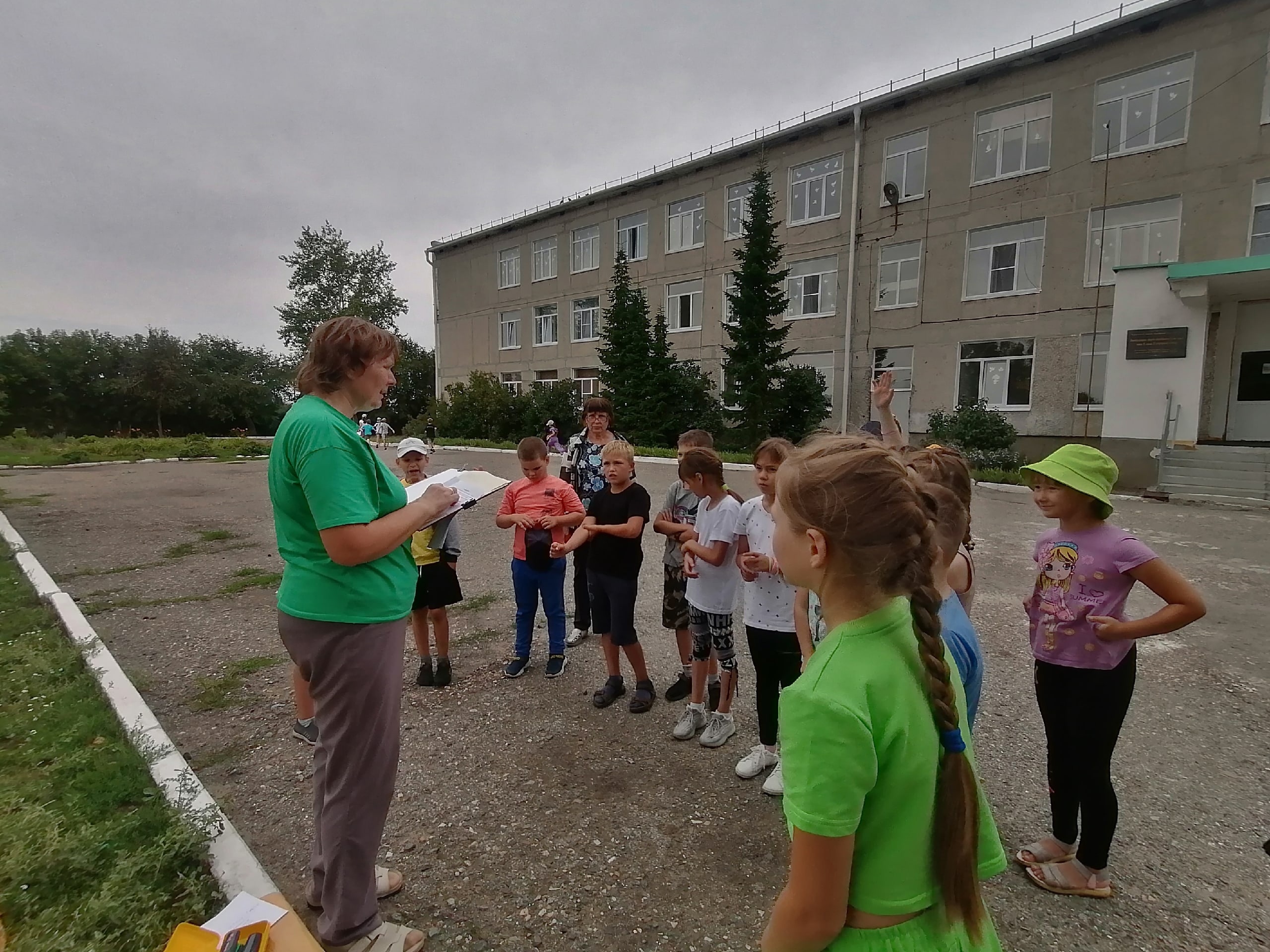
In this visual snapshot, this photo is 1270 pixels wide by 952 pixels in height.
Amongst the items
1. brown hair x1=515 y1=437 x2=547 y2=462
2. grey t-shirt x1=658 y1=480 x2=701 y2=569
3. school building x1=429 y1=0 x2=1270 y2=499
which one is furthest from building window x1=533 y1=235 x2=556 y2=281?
grey t-shirt x1=658 y1=480 x2=701 y2=569

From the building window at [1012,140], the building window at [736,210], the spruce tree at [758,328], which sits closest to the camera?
the building window at [1012,140]

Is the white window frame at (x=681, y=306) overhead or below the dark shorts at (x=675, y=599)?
overhead

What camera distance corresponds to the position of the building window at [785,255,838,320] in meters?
22.8

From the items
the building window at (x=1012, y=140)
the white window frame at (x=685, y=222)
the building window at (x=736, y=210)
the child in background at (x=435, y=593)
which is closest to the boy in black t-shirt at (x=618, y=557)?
the child in background at (x=435, y=593)

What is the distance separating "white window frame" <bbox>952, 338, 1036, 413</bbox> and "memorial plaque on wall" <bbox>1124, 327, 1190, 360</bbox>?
359 cm

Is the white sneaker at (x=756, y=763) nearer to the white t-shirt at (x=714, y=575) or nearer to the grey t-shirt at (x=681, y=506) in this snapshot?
the white t-shirt at (x=714, y=575)

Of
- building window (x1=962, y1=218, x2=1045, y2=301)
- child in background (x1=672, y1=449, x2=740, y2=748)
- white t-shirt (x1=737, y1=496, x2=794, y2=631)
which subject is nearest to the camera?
white t-shirt (x1=737, y1=496, x2=794, y2=631)

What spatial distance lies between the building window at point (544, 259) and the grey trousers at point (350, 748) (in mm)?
31839

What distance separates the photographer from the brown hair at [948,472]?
2.21m

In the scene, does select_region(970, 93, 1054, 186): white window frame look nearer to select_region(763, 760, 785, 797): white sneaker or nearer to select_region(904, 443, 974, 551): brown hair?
select_region(904, 443, 974, 551): brown hair

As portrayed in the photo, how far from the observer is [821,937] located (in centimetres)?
109

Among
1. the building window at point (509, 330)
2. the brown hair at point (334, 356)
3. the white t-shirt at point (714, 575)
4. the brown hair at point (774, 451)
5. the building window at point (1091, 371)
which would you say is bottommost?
the white t-shirt at point (714, 575)

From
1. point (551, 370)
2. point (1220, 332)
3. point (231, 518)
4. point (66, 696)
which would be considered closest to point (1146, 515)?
point (1220, 332)

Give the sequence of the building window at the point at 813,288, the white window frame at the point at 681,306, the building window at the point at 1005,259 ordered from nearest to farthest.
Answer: the building window at the point at 1005,259 → the building window at the point at 813,288 → the white window frame at the point at 681,306
